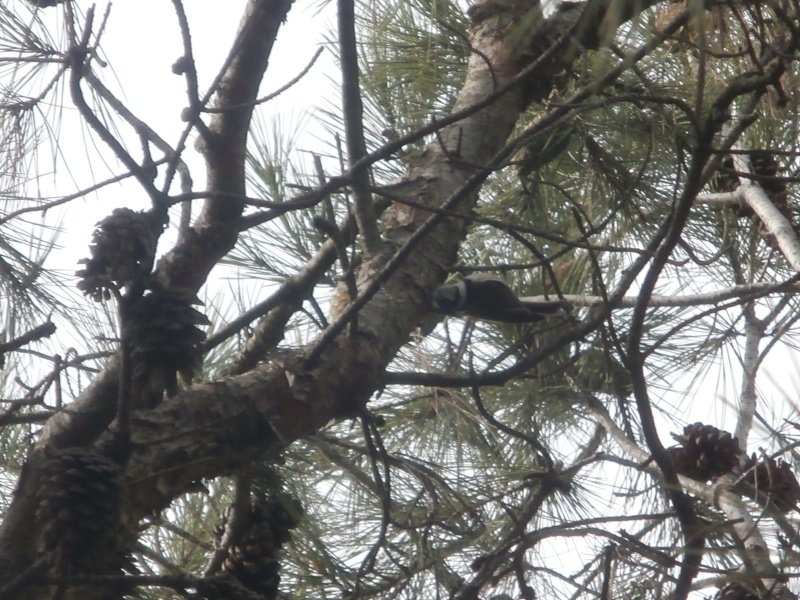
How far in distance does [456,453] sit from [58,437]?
3.45ft

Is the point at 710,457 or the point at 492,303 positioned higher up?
the point at 492,303

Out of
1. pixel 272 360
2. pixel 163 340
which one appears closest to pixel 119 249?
pixel 163 340

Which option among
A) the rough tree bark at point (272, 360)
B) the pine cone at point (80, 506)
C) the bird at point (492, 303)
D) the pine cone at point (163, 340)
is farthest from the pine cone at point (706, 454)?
the pine cone at point (80, 506)

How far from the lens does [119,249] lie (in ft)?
2.69

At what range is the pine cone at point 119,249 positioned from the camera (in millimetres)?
811

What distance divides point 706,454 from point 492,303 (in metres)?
0.47

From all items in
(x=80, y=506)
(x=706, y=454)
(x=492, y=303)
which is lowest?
(x=80, y=506)

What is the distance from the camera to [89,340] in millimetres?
1379

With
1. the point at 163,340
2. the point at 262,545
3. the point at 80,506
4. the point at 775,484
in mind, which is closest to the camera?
the point at 80,506

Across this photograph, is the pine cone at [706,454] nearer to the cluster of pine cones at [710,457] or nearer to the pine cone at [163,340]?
the cluster of pine cones at [710,457]

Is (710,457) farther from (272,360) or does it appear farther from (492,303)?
(272,360)

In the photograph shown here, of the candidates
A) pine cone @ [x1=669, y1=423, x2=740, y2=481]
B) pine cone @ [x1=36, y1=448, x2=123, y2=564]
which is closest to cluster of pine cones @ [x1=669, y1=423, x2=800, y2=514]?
pine cone @ [x1=669, y1=423, x2=740, y2=481]

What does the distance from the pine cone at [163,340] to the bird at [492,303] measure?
21.5 inches

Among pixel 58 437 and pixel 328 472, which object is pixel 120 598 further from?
pixel 328 472
